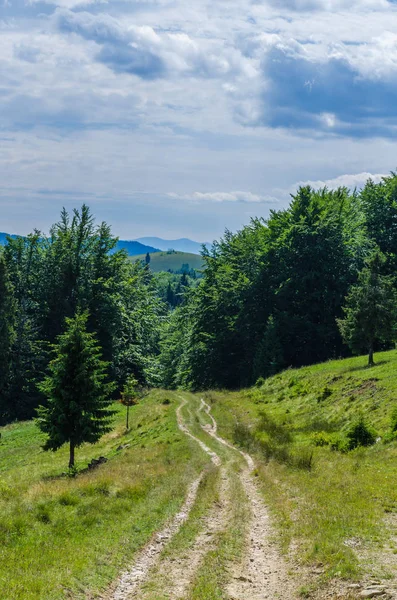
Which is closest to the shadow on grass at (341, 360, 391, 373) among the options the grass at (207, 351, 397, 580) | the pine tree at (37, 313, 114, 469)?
the grass at (207, 351, 397, 580)

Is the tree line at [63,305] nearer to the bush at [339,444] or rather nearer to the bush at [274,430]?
the bush at [274,430]

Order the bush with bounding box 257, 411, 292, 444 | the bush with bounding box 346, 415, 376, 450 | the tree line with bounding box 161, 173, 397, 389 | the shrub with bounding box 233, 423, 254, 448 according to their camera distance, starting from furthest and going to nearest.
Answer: the tree line with bounding box 161, 173, 397, 389, the shrub with bounding box 233, 423, 254, 448, the bush with bounding box 257, 411, 292, 444, the bush with bounding box 346, 415, 376, 450

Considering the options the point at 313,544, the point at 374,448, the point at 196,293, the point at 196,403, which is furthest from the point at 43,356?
the point at 313,544

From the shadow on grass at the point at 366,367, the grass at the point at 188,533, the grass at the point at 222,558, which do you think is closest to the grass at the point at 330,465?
the shadow on grass at the point at 366,367

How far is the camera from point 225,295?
74562 mm

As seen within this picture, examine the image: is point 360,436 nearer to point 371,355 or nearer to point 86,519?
point 86,519

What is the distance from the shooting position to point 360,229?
7144cm

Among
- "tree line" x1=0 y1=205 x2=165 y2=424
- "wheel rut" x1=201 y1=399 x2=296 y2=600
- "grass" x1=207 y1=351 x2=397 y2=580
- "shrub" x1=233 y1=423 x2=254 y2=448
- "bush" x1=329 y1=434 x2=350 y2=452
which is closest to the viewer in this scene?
"wheel rut" x1=201 y1=399 x2=296 y2=600

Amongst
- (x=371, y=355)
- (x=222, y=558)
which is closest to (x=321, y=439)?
(x=222, y=558)

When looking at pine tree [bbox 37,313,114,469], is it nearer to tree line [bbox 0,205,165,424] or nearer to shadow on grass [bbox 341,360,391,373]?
shadow on grass [bbox 341,360,391,373]

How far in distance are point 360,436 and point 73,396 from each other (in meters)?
15.7

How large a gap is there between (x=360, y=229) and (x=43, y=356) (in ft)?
154

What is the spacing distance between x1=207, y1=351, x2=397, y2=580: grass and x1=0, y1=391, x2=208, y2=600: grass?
12.9 feet

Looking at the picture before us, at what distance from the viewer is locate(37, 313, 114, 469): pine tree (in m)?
29.5
